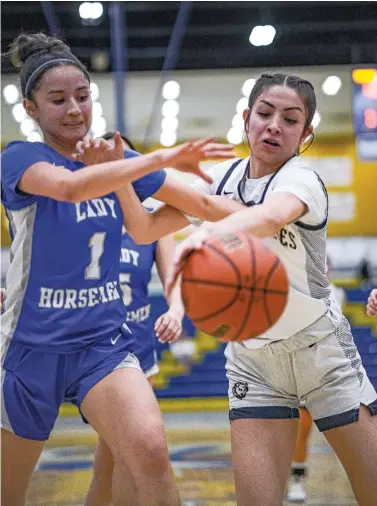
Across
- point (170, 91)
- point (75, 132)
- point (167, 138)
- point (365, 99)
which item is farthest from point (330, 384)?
point (167, 138)

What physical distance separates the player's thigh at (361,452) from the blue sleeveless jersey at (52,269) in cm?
101

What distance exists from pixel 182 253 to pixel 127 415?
33.7 inches

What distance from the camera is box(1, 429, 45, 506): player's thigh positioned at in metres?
3.28

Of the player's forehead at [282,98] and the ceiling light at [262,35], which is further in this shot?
the ceiling light at [262,35]

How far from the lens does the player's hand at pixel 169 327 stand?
3984 mm

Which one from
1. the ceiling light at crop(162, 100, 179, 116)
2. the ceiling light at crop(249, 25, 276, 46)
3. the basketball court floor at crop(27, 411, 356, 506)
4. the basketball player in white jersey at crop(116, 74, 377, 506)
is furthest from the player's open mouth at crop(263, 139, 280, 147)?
the ceiling light at crop(162, 100, 179, 116)

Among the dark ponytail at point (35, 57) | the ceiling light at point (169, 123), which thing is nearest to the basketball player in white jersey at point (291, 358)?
the dark ponytail at point (35, 57)

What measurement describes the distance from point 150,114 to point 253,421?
17772 mm

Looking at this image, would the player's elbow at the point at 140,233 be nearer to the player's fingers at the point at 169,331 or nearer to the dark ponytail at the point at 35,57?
the player's fingers at the point at 169,331

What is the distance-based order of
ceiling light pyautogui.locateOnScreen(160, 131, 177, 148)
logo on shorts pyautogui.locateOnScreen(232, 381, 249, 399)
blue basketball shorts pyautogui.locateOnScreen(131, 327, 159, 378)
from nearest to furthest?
logo on shorts pyautogui.locateOnScreen(232, 381, 249, 399) < blue basketball shorts pyautogui.locateOnScreen(131, 327, 159, 378) < ceiling light pyautogui.locateOnScreen(160, 131, 177, 148)

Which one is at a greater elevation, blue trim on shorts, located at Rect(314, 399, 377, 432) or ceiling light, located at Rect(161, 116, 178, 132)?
ceiling light, located at Rect(161, 116, 178, 132)

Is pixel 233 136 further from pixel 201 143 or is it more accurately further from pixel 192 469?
pixel 201 143

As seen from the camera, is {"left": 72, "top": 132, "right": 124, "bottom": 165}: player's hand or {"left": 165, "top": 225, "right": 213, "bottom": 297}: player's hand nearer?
{"left": 165, "top": 225, "right": 213, "bottom": 297}: player's hand

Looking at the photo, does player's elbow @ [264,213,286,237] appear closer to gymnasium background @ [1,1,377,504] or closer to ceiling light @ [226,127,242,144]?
gymnasium background @ [1,1,377,504]
